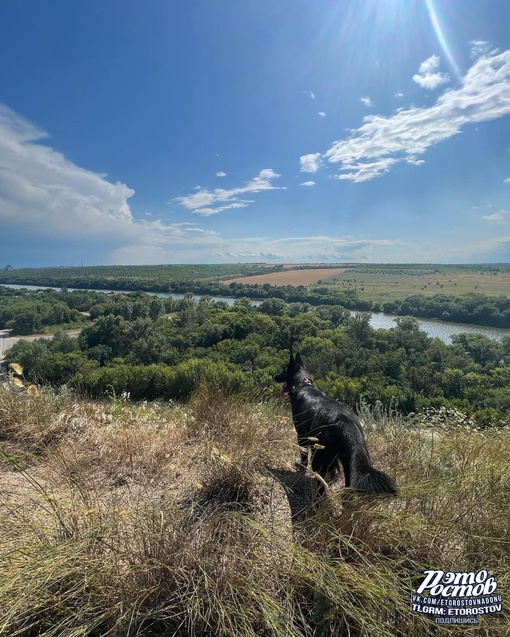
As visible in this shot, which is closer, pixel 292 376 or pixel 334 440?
pixel 334 440

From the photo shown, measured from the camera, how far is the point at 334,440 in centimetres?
275

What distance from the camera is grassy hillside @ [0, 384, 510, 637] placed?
150cm

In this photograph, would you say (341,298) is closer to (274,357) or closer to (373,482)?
(274,357)

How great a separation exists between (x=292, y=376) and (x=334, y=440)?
182 cm

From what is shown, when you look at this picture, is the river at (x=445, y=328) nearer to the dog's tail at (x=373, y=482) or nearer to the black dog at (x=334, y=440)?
the black dog at (x=334, y=440)

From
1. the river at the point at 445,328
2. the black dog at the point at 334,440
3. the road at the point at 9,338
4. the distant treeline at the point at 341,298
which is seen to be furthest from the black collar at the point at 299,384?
the distant treeline at the point at 341,298

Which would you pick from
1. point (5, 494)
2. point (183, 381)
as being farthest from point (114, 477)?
point (183, 381)

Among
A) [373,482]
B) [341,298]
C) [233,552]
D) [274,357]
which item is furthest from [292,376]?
[341,298]

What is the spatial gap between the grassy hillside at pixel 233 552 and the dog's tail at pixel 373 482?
8cm

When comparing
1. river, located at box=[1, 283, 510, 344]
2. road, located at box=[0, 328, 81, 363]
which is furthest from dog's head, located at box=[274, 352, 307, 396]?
road, located at box=[0, 328, 81, 363]

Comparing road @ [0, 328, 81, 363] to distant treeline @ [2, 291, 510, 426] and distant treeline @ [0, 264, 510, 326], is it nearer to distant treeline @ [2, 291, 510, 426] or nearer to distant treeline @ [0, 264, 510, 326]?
distant treeline @ [2, 291, 510, 426]

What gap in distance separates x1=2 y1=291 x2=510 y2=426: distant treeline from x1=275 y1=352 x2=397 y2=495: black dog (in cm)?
1530

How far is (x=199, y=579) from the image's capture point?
1588 millimetres

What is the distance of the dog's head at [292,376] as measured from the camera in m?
4.36
